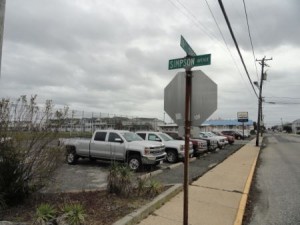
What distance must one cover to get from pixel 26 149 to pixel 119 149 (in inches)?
332

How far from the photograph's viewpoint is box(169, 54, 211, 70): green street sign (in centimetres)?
634

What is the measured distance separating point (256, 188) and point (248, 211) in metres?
3.48

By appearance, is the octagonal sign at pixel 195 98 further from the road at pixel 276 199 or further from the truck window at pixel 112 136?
the truck window at pixel 112 136

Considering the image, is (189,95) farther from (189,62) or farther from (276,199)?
(276,199)

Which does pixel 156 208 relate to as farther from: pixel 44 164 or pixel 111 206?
pixel 44 164

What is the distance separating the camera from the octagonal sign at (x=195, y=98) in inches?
251

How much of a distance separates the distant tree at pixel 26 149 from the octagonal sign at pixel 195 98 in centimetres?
290

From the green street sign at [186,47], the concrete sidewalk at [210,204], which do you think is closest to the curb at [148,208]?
the concrete sidewalk at [210,204]

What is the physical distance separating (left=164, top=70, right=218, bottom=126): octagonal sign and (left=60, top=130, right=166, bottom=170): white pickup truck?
8.52 meters

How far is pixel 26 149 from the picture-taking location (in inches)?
301

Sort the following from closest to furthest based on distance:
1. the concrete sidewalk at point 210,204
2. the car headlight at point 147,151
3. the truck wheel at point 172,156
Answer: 1. the concrete sidewalk at point 210,204
2. the car headlight at point 147,151
3. the truck wheel at point 172,156

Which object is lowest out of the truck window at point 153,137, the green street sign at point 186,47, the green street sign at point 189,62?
the truck window at point 153,137

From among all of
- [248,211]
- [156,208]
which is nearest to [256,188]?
[248,211]

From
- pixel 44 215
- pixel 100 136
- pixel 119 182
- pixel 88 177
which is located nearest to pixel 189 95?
pixel 44 215
